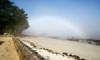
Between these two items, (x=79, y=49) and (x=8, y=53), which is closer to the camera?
(x=8, y=53)

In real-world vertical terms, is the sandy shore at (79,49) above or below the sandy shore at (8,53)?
below

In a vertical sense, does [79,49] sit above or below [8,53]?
below

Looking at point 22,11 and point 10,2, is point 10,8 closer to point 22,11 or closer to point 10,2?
point 10,2

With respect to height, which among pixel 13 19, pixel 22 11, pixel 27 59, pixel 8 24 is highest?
pixel 22 11

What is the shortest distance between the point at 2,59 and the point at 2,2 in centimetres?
3459

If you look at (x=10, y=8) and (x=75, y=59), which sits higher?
Answer: (x=10, y=8)

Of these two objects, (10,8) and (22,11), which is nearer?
(10,8)

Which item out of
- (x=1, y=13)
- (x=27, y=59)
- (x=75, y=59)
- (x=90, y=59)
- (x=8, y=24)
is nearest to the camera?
(x=27, y=59)

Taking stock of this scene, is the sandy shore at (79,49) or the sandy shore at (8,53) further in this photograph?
the sandy shore at (79,49)

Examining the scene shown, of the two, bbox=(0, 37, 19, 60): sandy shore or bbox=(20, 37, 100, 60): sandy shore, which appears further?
bbox=(20, 37, 100, 60): sandy shore

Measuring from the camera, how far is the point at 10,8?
3391cm

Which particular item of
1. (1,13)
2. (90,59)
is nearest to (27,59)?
(90,59)

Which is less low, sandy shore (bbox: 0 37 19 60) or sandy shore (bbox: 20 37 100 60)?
sandy shore (bbox: 0 37 19 60)

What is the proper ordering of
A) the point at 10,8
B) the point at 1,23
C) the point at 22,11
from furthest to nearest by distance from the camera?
the point at 22,11
the point at 10,8
the point at 1,23
